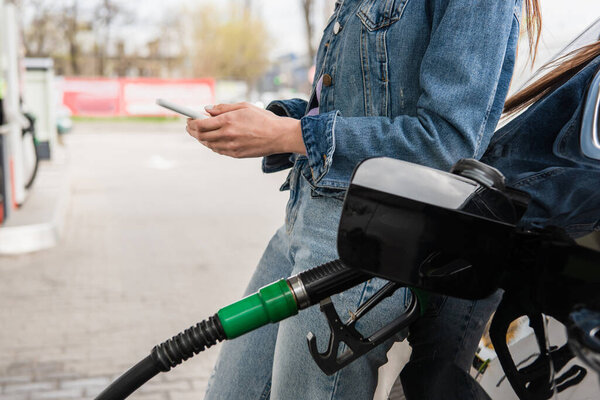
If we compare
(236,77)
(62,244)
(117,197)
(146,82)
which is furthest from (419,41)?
(236,77)

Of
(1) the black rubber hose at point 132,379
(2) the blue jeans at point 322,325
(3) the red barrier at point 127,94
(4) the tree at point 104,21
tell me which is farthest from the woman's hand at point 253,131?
(4) the tree at point 104,21

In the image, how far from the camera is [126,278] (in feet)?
17.4

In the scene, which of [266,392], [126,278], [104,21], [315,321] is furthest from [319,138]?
[104,21]

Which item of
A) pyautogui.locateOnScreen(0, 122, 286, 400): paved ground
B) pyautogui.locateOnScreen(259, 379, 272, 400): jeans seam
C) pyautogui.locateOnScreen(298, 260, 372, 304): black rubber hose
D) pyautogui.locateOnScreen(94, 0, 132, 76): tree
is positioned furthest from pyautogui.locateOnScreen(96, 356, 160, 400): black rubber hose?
pyautogui.locateOnScreen(94, 0, 132, 76): tree

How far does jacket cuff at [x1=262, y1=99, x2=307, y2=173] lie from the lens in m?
1.60

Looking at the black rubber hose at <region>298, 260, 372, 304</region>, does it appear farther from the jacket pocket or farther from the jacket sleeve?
the jacket pocket

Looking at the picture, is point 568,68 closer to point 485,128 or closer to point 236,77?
point 485,128

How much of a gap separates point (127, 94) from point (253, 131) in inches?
912

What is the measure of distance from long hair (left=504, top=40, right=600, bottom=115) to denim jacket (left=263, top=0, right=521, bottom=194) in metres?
0.07

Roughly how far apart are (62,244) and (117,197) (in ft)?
8.37

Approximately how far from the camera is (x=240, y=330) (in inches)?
40.4

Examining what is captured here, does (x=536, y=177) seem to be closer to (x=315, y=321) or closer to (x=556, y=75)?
(x=556, y=75)

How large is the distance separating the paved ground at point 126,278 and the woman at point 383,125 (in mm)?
2356

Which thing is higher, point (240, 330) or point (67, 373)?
point (240, 330)
